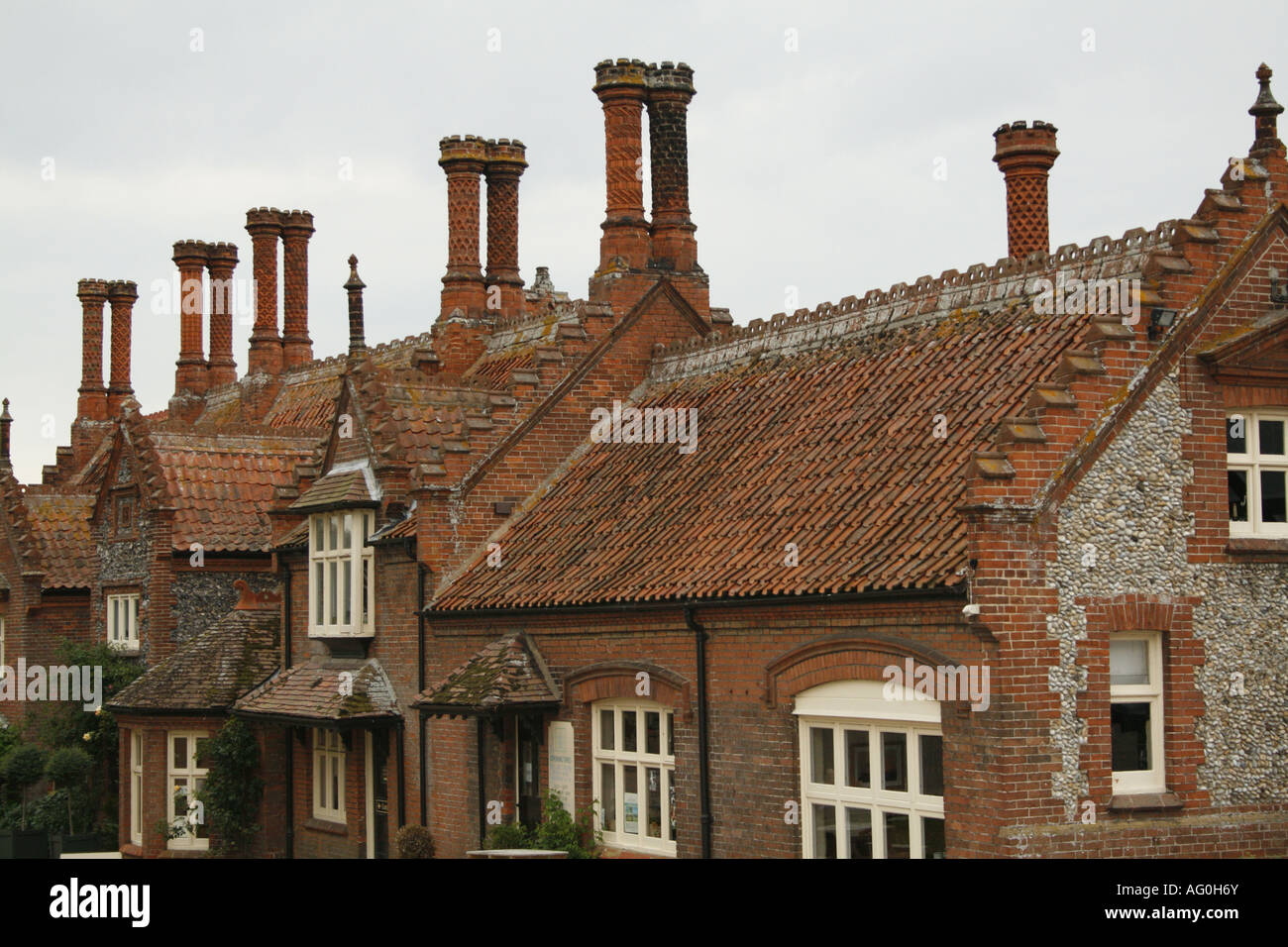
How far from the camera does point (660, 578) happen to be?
19078 mm

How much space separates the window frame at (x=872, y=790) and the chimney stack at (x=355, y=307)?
17928 millimetres

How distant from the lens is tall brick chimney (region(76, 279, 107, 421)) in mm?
47656

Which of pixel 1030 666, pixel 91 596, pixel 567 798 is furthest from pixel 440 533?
pixel 91 596

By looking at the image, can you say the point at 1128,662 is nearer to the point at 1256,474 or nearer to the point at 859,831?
the point at 1256,474

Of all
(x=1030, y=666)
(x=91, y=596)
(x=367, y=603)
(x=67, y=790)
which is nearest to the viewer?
(x=1030, y=666)

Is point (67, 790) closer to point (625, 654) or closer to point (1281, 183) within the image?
point (625, 654)

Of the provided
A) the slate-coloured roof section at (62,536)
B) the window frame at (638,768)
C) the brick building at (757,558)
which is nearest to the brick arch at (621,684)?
the brick building at (757,558)

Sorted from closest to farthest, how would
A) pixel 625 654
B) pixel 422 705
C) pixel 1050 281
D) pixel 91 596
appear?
pixel 1050 281, pixel 625 654, pixel 422 705, pixel 91 596

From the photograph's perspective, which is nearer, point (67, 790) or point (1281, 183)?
point (1281, 183)

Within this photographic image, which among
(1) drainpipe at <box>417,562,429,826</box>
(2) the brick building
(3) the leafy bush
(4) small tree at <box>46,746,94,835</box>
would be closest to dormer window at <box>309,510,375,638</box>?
(2) the brick building

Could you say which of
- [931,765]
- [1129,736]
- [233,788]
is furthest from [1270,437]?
[233,788]

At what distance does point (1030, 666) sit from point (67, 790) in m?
Answer: 23.7

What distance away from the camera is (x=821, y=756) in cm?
1697

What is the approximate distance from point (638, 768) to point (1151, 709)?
21.7 ft
